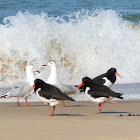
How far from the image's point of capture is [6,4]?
1072 inches

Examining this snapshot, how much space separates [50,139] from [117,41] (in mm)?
11400

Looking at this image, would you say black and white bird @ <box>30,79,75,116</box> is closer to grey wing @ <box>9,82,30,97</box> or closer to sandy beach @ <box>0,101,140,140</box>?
sandy beach @ <box>0,101,140,140</box>

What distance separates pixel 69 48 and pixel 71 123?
9447 millimetres

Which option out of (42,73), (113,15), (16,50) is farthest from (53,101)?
(113,15)

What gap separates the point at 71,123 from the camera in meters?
7.75

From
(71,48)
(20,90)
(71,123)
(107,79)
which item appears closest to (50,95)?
(71,123)

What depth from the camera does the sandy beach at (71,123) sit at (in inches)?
264

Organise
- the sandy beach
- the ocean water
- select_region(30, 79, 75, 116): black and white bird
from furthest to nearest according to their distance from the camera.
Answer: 1. the ocean water
2. select_region(30, 79, 75, 116): black and white bird
3. the sandy beach

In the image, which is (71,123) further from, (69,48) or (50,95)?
(69,48)

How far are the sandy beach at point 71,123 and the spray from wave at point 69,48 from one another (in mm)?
4966

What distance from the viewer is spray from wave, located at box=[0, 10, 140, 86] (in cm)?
1588

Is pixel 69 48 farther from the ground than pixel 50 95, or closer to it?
farther from the ground

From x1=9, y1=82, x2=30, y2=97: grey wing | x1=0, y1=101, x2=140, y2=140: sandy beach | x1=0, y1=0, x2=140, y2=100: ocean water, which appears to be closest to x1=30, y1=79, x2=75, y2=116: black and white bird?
x1=0, y1=101, x2=140, y2=140: sandy beach

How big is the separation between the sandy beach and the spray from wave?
196 inches
